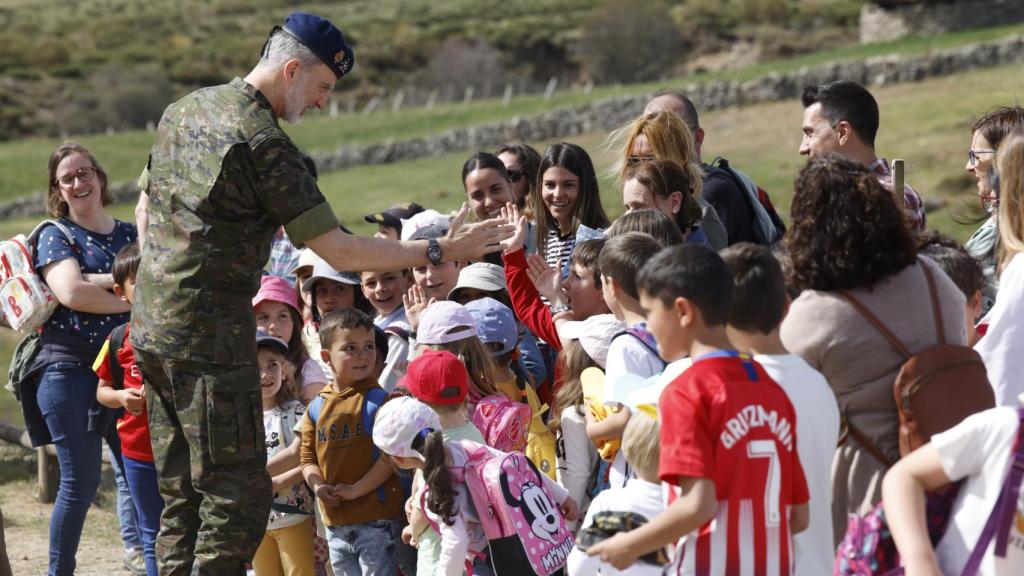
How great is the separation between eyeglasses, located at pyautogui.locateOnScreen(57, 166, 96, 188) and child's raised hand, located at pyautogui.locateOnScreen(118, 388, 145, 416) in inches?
55.4

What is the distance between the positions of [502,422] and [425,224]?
76.2 inches

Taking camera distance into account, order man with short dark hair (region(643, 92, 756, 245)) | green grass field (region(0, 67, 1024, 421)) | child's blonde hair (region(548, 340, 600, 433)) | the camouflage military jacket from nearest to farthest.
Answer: the camouflage military jacket
child's blonde hair (region(548, 340, 600, 433))
man with short dark hair (region(643, 92, 756, 245))
green grass field (region(0, 67, 1024, 421))

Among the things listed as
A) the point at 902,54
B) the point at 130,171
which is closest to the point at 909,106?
the point at 902,54

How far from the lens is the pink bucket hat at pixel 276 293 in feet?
20.4

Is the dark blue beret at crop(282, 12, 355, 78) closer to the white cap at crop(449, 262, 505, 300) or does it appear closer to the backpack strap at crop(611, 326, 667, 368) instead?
the backpack strap at crop(611, 326, 667, 368)

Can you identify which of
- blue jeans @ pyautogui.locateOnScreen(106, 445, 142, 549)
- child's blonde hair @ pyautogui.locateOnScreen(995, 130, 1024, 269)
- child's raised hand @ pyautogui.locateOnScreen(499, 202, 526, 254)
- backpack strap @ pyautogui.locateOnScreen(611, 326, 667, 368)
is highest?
child's blonde hair @ pyautogui.locateOnScreen(995, 130, 1024, 269)

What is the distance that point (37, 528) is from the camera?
8352 millimetres

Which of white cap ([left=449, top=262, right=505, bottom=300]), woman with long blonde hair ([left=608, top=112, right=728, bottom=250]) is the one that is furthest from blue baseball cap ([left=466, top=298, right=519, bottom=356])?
woman with long blonde hair ([left=608, top=112, right=728, bottom=250])

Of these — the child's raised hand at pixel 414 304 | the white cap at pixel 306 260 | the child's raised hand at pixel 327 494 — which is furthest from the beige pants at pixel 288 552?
the white cap at pixel 306 260

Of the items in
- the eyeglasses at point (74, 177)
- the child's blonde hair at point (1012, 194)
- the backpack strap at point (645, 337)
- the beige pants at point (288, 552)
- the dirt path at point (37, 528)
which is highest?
the child's blonde hair at point (1012, 194)

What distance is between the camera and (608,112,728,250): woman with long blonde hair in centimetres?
564

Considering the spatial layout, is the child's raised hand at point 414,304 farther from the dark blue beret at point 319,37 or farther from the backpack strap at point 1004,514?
the backpack strap at point 1004,514

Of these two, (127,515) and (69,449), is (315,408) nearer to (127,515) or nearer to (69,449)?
(69,449)

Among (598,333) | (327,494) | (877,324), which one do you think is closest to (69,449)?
(327,494)
